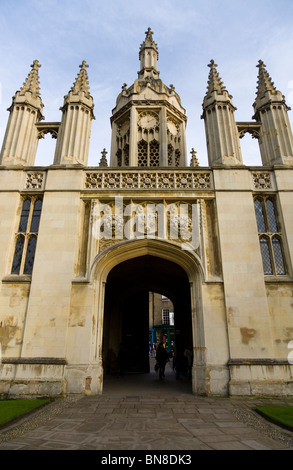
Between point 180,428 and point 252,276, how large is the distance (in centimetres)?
542

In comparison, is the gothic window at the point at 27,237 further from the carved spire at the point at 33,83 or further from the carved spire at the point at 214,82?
the carved spire at the point at 214,82

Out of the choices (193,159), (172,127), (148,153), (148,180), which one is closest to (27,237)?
(148,180)

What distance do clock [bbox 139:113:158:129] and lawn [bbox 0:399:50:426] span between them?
12.8 m

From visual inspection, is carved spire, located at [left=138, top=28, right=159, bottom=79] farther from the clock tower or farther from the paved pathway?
the paved pathway

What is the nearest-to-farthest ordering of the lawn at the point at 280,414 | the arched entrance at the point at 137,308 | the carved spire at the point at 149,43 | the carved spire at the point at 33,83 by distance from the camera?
the lawn at the point at 280,414 → the carved spire at the point at 33,83 → the arched entrance at the point at 137,308 → the carved spire at the point at 149,43

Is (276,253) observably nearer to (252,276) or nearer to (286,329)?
(252,276)

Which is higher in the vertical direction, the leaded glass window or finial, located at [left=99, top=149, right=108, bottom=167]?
finial, located at [left=99, top=149, right=108, bottom=167]

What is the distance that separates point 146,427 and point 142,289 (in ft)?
36.4

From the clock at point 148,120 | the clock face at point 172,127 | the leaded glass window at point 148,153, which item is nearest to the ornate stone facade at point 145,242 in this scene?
the leaded glass window at point 148,153

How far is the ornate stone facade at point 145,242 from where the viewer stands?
7.98m

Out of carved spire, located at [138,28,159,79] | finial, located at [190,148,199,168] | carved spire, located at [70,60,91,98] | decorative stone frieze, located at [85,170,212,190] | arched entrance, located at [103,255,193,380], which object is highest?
carved spire, located at [138,28,159,79]

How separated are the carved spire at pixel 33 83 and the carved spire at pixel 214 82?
25.8ft

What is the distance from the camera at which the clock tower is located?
13976 millimetres

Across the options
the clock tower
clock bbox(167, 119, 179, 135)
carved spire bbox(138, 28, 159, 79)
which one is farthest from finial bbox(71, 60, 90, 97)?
carved spire bbox(138, 28, 159, 79)
